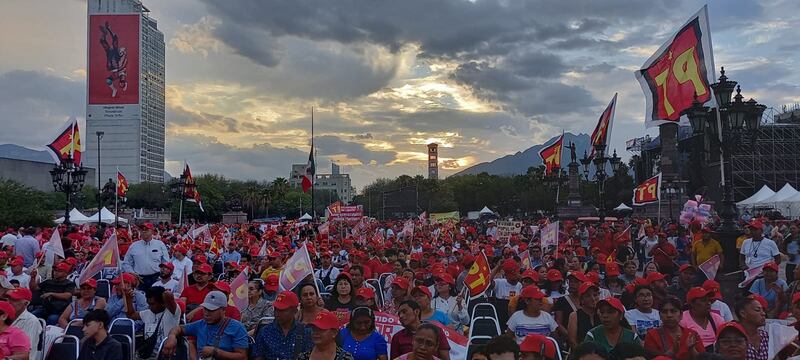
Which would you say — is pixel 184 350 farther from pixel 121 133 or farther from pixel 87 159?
pixel 87 159

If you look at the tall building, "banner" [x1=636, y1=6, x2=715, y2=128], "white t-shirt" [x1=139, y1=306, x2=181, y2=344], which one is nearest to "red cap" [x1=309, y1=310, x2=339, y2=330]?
"white t-shirt" [x1=139, y1=306, x2=181, y2=344]

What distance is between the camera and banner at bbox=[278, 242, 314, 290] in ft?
27.5

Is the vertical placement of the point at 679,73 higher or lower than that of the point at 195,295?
higher

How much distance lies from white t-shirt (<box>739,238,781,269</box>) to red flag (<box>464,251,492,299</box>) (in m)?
5.19

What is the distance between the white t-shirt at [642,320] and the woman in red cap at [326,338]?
10.1ft

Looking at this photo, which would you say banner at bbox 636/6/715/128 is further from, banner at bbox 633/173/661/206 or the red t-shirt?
the red t-shirt

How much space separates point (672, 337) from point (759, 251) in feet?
22.5

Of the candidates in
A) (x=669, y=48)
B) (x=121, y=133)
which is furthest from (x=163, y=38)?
(x=669, y=48)

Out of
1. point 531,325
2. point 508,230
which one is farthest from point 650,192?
point 531,325

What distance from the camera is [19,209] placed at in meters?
32.3

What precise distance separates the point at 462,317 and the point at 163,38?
179m

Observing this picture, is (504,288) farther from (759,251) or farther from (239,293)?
(759,251)

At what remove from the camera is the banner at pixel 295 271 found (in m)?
8.37

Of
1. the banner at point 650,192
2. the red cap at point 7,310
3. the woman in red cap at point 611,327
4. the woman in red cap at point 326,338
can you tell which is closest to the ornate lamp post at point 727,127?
the banner at point 650,192
